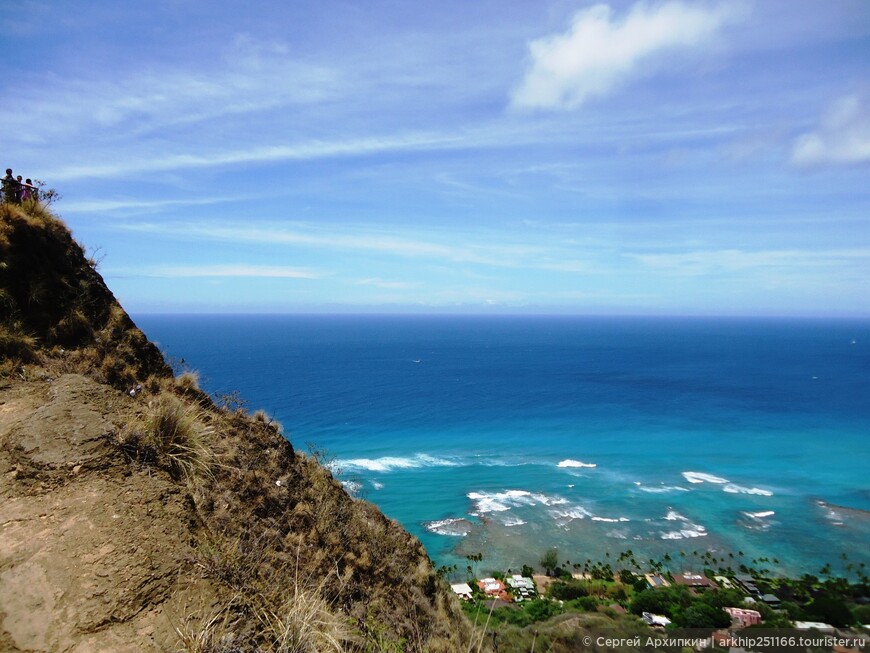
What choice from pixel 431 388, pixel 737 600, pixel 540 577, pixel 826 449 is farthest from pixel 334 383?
pixel 826 449

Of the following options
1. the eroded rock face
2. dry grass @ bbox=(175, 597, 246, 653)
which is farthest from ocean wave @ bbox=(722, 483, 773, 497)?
the eroded rock face

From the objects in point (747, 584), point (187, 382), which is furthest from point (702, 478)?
point (187, 382)

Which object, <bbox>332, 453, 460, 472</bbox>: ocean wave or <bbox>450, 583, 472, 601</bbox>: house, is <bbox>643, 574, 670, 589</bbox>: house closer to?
<bbox>450, 583, 472, 601</bbox>: house

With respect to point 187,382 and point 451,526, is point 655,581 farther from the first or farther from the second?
point 187,382

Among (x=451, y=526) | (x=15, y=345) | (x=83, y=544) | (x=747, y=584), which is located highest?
(x=15, y=345)

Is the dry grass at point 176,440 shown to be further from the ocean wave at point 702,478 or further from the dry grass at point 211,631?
the ocean wave at point 702,478
